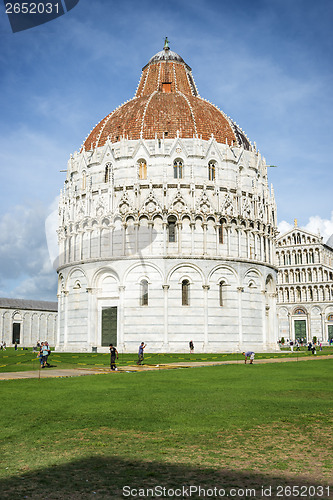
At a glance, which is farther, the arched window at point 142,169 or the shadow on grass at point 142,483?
the arched window at point 142,169

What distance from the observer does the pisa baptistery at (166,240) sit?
52.5 metres

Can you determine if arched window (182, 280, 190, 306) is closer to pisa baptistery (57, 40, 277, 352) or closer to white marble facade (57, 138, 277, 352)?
pisa baptistery (57, 40, 277, 352)

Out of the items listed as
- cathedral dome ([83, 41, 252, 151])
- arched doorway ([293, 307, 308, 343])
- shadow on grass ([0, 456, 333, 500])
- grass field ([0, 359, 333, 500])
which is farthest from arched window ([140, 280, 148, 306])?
arched doorway ([293, 307, 308, 343])

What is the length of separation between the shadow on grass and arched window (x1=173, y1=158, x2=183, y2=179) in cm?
4857

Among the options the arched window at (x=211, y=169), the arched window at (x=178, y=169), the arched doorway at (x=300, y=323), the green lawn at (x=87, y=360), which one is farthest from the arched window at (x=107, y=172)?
the arched doorway at (x=300, y=323)

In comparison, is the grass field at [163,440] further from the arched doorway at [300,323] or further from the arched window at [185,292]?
the arched doorway at [300,323]

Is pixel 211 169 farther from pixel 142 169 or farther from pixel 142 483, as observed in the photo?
pixel 142 483

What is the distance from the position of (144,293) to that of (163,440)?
42.5 meters

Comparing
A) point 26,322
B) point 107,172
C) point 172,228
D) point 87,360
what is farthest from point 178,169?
point 26,322

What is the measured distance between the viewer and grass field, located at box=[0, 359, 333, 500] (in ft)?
24.8

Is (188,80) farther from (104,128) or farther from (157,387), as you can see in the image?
(157,387)

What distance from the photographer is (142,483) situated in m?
7.48

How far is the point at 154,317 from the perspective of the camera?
171 ft

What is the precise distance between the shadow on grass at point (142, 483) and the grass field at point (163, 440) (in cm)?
2
